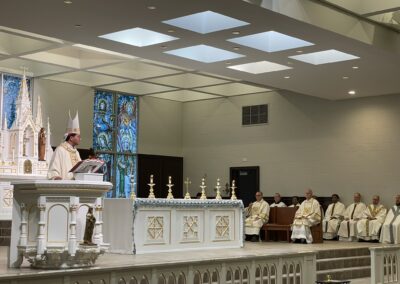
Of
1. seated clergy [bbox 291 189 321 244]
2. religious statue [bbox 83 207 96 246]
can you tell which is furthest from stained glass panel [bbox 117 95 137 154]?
religious statue [bbox 83 207 96 246]

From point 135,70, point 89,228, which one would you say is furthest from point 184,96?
point 89,228

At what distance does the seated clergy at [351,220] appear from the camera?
17375 mm

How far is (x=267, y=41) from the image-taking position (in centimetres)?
1310

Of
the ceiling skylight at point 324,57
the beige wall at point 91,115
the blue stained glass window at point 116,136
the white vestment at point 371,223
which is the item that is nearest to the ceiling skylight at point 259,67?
the ceiling skylight at point 324,57

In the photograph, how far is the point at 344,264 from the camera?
1309cm

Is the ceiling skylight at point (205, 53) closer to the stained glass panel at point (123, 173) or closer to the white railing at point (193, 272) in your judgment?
the white railing at point (193, 272)

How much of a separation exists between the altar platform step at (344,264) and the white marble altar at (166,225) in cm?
177

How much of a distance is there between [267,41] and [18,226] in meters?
6.76

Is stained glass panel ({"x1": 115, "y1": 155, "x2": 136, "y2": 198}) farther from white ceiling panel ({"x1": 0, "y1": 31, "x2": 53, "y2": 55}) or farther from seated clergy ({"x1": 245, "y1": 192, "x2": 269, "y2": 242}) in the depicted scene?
white ceiling panel ({"x1": 0, "y1": 31, "x2": 53, "y2": 55})

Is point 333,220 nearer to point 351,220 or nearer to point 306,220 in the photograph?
point 351,220

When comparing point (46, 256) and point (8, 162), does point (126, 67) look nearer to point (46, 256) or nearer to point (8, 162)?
point (8, 162)

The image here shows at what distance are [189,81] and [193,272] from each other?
12.8 meters

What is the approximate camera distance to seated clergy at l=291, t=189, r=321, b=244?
52.3ft

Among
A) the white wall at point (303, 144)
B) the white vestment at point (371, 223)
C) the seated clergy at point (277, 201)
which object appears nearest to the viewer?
the white vestment at point (371, 223)
